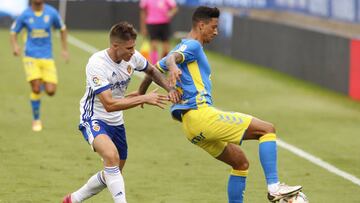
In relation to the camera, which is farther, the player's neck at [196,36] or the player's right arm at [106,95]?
the player's neck at [196,36]

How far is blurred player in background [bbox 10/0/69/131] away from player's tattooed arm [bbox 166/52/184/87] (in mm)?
6523

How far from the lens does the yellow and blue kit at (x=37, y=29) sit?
15992mm

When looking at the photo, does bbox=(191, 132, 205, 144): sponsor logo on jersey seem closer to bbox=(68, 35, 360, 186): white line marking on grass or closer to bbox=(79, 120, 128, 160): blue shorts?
bbox=(79, 120, 128, 160): blue shorts

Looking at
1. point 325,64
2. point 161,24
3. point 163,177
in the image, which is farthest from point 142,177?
point 161,24

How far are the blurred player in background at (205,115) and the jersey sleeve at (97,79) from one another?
2.05 feet

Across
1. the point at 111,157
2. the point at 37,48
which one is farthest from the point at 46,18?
the point at 111,157

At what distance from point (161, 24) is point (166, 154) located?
11.0m

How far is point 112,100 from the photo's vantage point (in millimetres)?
9516

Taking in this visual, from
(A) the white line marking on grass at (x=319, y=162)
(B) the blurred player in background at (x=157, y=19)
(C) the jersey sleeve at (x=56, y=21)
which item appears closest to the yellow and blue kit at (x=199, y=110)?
(A) the white line marking on grass at (x=319, y=162)

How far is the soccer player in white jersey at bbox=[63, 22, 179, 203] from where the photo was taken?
953 centimetres

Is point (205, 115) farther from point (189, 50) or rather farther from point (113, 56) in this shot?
point (113, 56)

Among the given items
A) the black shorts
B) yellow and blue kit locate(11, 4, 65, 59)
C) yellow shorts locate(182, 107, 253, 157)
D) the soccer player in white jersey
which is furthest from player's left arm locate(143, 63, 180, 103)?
the black shorts

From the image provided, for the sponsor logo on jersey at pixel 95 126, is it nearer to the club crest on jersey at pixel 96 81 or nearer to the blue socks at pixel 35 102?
the club crest on jersey at pixel 96 81

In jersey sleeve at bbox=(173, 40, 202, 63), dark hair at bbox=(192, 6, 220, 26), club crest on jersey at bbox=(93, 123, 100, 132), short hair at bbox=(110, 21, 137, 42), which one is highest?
dark hair at bbox=(192, 6, 220, 26)
